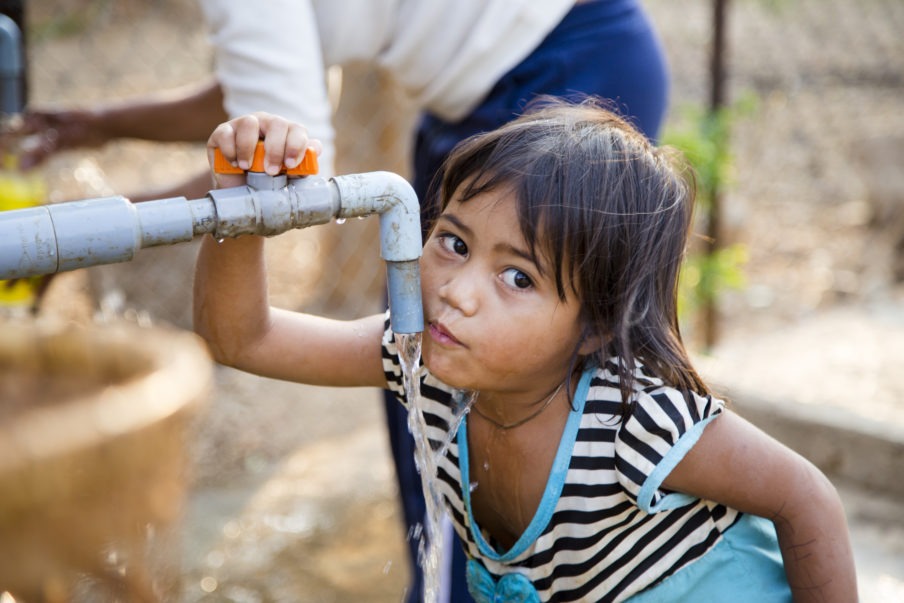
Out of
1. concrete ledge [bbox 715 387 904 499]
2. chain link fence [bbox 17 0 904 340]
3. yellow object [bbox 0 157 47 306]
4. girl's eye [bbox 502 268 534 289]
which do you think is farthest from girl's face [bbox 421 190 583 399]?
concrete ledge [bbox 715 387 904 499]

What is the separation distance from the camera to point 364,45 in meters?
1.71

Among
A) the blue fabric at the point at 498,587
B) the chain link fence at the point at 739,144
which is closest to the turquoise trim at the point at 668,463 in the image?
the blue fabric at the point at 498,587

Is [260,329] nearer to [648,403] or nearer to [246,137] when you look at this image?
[246,137]

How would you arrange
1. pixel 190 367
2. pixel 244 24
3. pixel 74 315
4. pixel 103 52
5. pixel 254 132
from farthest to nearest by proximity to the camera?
pixel 103 52 < pixel 74 315 < pixel 190 367 < pixel 244 24 < pixel 254 132

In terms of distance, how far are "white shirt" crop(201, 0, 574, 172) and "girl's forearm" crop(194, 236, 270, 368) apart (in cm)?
23

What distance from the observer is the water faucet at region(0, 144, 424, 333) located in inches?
34.5

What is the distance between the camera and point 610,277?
4.26 feet

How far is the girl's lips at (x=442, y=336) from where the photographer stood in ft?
3.97

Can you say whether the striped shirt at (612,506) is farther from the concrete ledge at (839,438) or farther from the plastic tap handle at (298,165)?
the concrete ledge at (839,438)

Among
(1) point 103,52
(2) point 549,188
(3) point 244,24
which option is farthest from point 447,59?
(1) point 103,52

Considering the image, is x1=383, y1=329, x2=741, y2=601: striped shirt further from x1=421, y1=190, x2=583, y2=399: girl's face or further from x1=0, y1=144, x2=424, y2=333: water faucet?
x1=0, y1=144, x2=424, y2=333: water faucet

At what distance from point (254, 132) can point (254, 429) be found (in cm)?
242

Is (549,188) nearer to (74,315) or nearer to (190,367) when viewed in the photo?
(190,367)

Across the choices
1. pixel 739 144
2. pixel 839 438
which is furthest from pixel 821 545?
pixel 739 144
